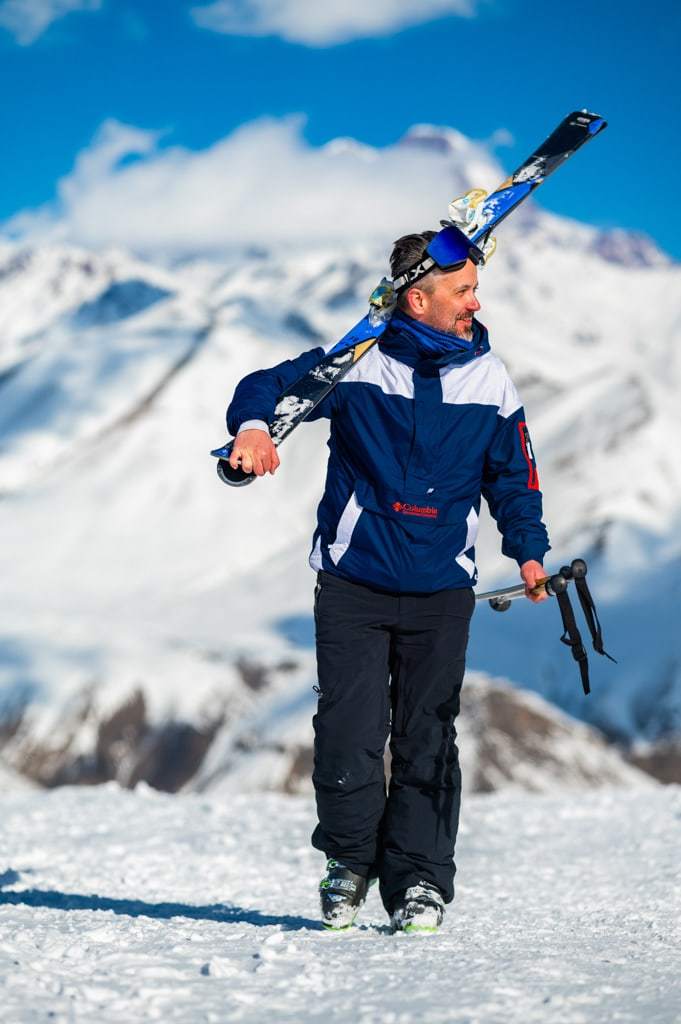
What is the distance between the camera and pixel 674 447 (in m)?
135

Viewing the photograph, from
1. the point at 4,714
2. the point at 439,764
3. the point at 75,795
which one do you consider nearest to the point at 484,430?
the point at 439,764

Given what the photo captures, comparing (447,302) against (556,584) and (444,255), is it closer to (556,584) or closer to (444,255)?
(444,255)

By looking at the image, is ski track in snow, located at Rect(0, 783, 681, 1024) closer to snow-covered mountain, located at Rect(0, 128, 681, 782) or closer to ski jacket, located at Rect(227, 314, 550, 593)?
ski jacket, located at Rect(227, 314, 550, 593)

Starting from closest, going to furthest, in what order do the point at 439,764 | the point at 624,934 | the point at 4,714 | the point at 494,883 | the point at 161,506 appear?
1. the point at 439,764
2. the point at 624,934
3. the point at 494,883
4. the point at 4,714
5. the point at 161,506

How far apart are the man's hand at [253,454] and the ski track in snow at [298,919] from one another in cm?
193

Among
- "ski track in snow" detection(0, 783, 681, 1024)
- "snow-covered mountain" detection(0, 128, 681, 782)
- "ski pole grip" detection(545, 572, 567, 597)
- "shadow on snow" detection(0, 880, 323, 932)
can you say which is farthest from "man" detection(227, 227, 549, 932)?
"snow-covered mountain" detection(0, 128, 681, 782)

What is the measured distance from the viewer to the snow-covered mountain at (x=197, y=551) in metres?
104

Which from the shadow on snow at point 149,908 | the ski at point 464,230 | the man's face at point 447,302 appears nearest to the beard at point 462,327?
the man's face at point 447,302

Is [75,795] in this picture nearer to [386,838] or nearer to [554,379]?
[386,838]

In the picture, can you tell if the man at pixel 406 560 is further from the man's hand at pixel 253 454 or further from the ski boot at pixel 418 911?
the man's hand at pixel 253 454

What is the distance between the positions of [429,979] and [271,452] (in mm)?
2234

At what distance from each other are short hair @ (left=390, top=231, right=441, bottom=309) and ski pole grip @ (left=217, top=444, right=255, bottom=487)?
119cm

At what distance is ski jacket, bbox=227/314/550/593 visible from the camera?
5.49m

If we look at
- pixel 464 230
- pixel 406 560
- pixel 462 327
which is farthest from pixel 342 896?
pixel 464 230
